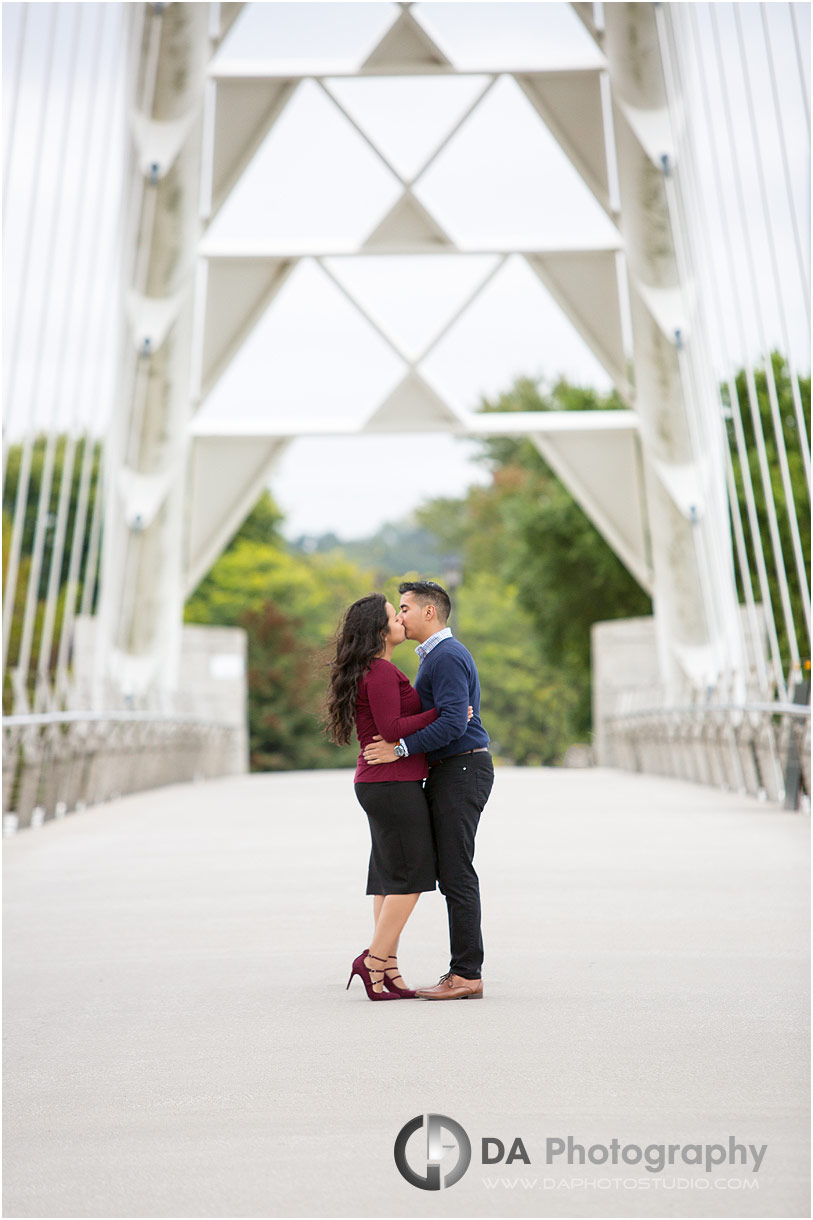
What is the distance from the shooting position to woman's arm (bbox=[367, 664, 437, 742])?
4.87m

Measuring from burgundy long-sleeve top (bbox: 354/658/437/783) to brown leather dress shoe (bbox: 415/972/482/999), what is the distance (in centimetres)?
63

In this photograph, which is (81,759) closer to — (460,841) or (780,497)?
(460,841)

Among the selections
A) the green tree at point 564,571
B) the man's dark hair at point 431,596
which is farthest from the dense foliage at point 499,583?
the man's dark hair at point 431,596

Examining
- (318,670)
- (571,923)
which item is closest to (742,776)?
(571,923)

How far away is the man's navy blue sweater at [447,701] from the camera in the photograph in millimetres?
4824

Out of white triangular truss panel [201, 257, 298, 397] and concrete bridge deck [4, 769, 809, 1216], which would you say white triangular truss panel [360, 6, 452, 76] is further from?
concrete bridge deck [4, 769, 809, 1216]

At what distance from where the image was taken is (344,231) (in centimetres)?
2588

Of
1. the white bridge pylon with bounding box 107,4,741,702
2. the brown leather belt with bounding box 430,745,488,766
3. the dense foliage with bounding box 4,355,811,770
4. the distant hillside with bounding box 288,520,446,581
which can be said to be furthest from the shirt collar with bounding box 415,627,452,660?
the distant hillside with bounding box 288,520,446,581

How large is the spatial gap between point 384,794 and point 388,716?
0.26 metres

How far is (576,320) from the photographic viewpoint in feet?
86.1

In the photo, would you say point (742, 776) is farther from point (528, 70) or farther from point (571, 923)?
point (528, 70)

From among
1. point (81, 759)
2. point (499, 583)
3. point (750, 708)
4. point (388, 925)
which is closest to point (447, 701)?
point (388, 925)

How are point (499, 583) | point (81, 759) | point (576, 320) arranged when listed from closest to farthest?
1. point (81, 759)
2. point (576, 320)
3. point (499, 583)

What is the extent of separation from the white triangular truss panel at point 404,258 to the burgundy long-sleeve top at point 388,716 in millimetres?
19442
